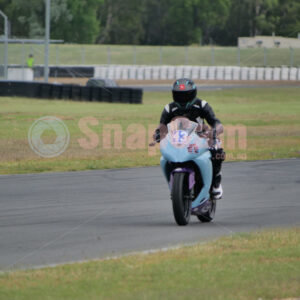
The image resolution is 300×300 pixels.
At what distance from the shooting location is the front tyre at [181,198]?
832 centimetres

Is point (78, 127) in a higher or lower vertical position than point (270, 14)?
lower

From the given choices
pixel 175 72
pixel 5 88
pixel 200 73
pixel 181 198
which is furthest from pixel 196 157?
pixel 175 72

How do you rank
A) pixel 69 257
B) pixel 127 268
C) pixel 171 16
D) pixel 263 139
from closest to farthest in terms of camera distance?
pixel 127 268 → pixel 69 257 → pixel 263 139 → pixel 171 16

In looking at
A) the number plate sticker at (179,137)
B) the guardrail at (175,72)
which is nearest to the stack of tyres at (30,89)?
the guardrail at (175,72)

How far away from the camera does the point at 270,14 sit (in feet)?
132

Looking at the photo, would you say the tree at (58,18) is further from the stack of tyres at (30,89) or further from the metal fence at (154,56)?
the stack of tyres at (30,89)

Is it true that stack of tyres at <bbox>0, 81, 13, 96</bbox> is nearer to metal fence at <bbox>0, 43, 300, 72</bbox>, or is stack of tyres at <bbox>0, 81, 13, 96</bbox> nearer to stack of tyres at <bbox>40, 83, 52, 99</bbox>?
stack of tyres at <bbox>40, 83, 52, 99</bbox>

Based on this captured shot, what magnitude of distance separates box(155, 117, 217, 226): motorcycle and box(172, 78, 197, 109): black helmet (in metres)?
0.22

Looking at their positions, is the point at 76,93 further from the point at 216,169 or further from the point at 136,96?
the point at 216,169

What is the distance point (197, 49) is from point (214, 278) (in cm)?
6431

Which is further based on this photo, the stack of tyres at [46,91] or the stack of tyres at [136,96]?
the stack of tyres at [46,91]

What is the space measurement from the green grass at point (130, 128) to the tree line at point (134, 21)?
1338 cm

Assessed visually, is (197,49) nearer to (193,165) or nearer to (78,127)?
(78,127)

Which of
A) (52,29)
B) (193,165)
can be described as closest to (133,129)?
(193,165)
